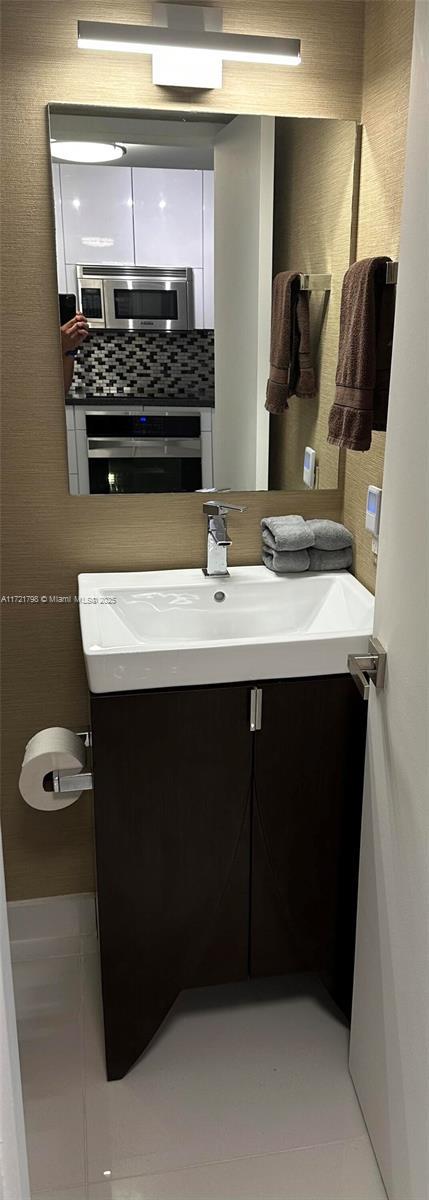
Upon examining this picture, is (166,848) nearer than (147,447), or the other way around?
(166,848)

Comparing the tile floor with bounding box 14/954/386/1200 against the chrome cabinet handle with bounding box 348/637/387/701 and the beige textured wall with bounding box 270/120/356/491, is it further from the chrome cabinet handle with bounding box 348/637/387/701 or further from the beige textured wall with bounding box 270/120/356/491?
the beige textured wall with bounding box 270/120/356/491

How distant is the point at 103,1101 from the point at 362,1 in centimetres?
225

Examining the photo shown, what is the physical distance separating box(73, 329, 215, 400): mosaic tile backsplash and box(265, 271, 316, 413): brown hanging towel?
5.6 inches

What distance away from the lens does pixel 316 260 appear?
6.06 ft

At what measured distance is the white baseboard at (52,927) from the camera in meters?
2.13

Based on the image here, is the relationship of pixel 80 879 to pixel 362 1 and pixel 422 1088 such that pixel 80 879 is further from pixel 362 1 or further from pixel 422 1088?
pixel 362 1

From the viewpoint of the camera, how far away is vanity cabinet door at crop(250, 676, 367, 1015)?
5.29ft

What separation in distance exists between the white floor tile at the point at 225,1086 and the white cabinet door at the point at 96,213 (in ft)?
5.35

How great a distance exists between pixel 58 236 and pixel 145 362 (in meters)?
0.30

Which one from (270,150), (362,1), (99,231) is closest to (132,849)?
(99,231)

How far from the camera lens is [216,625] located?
1847 mm

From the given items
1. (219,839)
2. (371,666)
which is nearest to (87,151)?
(371,666)

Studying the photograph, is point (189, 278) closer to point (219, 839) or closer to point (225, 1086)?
point (219, 839)

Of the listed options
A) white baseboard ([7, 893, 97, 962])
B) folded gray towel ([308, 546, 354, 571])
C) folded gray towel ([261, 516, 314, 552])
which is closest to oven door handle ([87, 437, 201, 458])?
folded gray towel ([261, 516, 314, 552])
